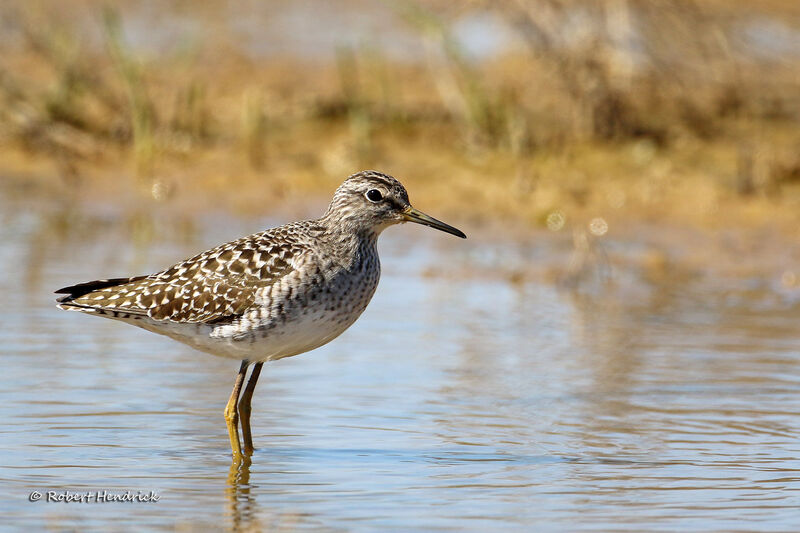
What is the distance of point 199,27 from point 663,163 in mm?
10747

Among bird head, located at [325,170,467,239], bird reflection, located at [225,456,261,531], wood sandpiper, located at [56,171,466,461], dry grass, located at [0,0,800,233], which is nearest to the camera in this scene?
bird reflection, located at [225,456,261,531]

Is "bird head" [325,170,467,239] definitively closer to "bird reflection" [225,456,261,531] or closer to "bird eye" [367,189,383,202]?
"bird eye" [367,189,383,202]

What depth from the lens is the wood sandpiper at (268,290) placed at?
7.90 m

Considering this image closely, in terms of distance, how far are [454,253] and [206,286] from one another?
6005 millimetres

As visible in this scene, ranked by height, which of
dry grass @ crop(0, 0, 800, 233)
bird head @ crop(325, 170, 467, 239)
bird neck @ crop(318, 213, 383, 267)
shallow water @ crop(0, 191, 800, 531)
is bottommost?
shallow water @ crop(0, 191, 800, 531)

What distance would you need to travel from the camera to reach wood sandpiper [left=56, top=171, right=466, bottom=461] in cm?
790

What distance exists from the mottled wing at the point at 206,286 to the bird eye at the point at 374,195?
0.58 metres

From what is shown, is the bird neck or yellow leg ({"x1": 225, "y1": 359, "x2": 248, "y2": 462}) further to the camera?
the bird neck

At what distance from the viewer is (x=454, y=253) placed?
45.7ft

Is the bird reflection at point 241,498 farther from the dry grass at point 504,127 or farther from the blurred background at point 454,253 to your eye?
the dry grass at point 504,127

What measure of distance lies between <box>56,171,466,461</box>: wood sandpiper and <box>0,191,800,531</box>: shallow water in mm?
632

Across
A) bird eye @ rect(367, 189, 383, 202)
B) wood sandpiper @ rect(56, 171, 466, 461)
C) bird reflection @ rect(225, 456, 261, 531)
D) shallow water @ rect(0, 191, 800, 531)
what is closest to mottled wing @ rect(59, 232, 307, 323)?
wood sandpiper @ rect(56, 171, 466, 461)

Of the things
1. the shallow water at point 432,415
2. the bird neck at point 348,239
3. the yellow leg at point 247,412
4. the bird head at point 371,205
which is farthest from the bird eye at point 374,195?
the shallow water at point 432,415

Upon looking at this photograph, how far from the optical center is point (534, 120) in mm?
17234
